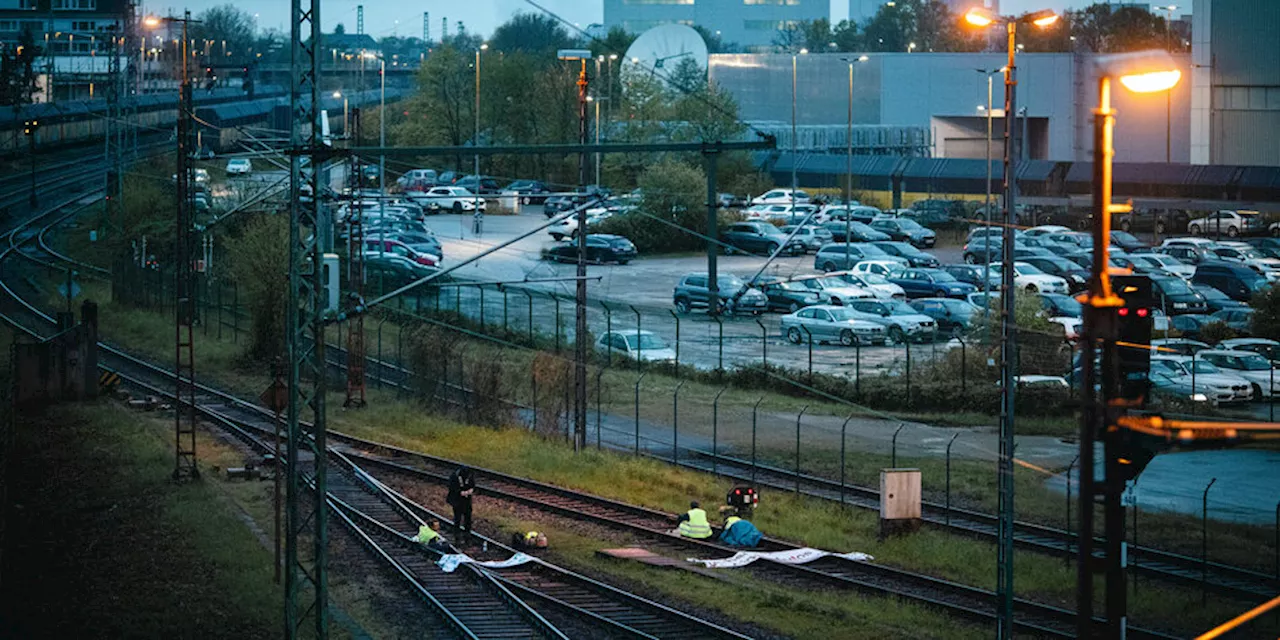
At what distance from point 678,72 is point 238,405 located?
56903mm

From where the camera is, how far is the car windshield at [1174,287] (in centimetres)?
4850

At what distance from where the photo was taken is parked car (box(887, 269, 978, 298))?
5072 centimetres

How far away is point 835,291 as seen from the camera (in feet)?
164

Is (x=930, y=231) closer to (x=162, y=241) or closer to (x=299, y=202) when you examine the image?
(x=162, y=241)

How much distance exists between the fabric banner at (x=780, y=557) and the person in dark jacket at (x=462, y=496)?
3.68m

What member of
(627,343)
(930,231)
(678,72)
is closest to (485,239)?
(930,231)

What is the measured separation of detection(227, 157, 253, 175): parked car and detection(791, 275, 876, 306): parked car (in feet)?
126

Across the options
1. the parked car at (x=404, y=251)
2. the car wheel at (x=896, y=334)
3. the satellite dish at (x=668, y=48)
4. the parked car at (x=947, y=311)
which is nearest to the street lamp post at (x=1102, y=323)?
the car wheel at (x=896, y=334)

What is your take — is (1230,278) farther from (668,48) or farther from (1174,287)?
(668,48)

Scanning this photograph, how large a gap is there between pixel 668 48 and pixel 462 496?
73841 mm

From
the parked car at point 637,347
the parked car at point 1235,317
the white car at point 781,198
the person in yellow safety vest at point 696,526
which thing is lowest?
the person in yellow safety vest at point 696,526

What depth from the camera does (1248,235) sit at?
67.0 meters

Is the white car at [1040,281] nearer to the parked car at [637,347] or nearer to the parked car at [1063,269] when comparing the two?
the parked car at [1063,269]

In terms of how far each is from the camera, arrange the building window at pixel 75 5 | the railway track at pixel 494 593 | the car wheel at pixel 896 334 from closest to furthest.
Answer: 1. the railway track at pixel 494 593
2. the car wheel at pixel 896 334
3. the building window at pixel 75 5
